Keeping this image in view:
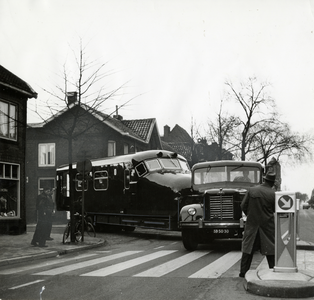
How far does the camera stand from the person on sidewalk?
558 inches

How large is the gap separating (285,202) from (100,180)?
12.8 metres

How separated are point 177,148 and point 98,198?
8171 mm

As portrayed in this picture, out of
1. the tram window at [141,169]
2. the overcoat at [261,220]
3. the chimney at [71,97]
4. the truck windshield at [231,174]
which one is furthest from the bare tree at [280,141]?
the overcoat at [261,220]

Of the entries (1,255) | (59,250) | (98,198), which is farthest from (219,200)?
(98,198)

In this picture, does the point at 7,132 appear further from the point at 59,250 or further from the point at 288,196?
the point at 288,196

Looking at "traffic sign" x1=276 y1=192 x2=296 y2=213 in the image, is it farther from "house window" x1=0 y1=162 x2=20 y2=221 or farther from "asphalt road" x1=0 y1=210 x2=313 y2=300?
"house window" x1=0 y1=162 x2=20 y2=221

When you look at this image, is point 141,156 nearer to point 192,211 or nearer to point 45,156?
point 192,211

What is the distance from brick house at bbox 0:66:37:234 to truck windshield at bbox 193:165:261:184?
8215mm

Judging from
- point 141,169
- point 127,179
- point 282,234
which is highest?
point 141,169

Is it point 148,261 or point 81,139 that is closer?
point 148,261

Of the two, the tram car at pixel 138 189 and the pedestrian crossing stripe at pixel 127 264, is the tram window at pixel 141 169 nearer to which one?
the tram car at pixel 138 189

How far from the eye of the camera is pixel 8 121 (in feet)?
61.9

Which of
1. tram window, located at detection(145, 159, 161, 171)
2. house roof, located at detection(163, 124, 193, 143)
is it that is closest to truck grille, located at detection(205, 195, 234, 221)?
tram window, located at detection(145, 159, 161, 171)

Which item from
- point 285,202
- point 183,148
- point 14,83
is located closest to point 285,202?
point 285,202
